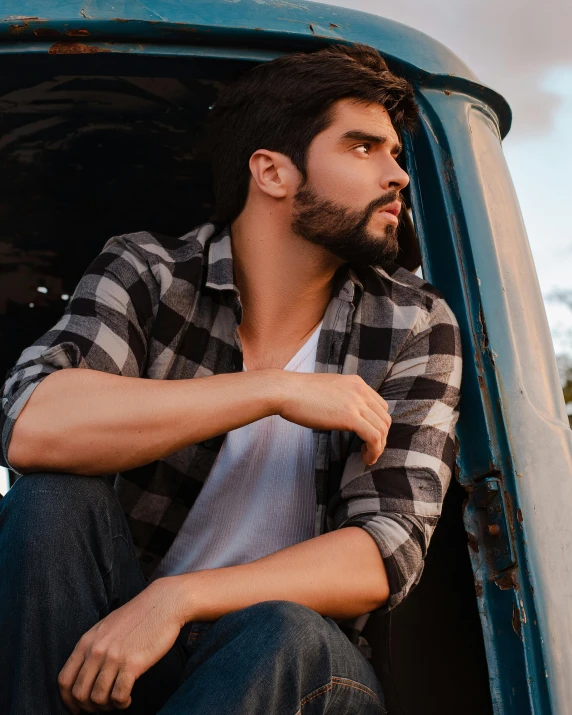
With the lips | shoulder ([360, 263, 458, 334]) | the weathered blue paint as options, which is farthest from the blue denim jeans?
the lips

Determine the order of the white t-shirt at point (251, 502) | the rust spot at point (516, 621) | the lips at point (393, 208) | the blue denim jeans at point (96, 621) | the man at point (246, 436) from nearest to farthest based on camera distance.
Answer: the blue denim jeans at point (96, 621) → the man at point (246, 436) → the rust spot at point (516, 621) → the white t-shirt at point (251, 502) → the lips at point (393, 208)

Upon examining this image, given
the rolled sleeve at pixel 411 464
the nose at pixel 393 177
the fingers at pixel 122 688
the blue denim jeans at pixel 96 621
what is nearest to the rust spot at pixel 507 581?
the rolled sleeve at pixel 411 464

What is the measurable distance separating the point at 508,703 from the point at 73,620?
785mm

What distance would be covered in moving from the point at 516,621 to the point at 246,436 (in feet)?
2.37

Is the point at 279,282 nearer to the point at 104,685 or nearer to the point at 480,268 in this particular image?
the point at 480,268

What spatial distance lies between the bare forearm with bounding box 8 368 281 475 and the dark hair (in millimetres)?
809

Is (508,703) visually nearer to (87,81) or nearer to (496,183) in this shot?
(496,183)

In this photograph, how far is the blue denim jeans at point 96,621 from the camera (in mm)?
1290

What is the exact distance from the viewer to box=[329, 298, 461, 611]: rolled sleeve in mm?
1687

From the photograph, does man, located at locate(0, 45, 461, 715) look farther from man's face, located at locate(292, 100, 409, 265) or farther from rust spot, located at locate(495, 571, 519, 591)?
rust spot, located at locate(495, 571, 519, 591)

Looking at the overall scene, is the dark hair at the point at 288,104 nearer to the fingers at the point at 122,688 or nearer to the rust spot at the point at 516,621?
the rust spot at the point at 516,621

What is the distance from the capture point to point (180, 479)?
79.0 inches

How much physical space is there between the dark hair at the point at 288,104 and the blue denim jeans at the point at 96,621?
3.66ft

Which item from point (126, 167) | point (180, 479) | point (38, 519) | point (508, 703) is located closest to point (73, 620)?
point (38, 519)
